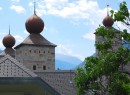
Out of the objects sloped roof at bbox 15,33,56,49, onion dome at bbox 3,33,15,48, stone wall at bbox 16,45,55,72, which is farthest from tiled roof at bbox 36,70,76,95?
onion dome at bbox 3,33,15,48

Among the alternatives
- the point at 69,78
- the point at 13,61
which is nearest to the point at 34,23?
the point at 69,78

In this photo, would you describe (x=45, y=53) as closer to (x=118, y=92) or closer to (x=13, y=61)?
(x=118, y=92)

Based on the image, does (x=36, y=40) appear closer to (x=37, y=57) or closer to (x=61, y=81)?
(x=37, y=57)

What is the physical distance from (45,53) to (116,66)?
33630 millimetres

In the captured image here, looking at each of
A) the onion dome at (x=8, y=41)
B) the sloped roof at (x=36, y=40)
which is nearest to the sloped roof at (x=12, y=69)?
the sloped roof at (x=36, y=40)

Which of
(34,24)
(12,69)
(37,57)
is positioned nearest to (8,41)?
(34,24)

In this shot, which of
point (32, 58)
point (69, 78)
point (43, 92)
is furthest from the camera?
point (32, 58)

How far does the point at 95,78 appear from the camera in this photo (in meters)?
12.7

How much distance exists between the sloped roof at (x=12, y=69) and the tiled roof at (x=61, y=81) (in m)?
12.1

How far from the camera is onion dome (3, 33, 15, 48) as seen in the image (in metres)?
52.5

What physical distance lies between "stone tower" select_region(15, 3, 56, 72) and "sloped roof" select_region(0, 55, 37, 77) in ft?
116

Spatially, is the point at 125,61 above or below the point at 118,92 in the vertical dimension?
above

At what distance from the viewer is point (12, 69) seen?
874 cm

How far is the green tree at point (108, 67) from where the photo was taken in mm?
12211
